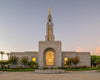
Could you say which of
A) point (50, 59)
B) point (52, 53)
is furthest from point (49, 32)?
point (50, 59)

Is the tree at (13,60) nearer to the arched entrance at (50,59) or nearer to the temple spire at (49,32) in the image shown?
the arched entrance at (50,59)

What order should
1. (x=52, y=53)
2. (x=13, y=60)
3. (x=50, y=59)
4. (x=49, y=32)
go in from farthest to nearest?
1. (x=49, y=32)
2. (x=52, y=53)
3. (x=50, y=59)
4. (x=13, y=60)

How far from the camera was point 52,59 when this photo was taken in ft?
136

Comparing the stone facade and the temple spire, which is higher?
the temple spire

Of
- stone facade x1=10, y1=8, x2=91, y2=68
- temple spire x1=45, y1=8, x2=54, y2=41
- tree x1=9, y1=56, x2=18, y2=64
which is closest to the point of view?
stone facade x1=10, y1=8, x2=91, y2=68

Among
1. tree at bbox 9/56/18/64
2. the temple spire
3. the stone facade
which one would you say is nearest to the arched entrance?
the stone facade

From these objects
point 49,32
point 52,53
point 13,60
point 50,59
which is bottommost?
point 13,60

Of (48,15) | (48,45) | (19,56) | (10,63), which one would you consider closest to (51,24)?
(48,15)

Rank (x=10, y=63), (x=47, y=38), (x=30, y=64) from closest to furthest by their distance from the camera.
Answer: (x=30, y=64), (x=10, y=63), (x=47, y=38)

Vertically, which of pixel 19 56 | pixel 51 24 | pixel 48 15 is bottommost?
pixel 19 56

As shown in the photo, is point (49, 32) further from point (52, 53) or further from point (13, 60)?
point (13, 60)

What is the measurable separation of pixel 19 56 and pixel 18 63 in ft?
8.04

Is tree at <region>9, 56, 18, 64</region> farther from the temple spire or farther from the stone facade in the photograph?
the temple spire

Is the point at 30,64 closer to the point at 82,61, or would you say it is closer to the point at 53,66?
the point at 53,66
